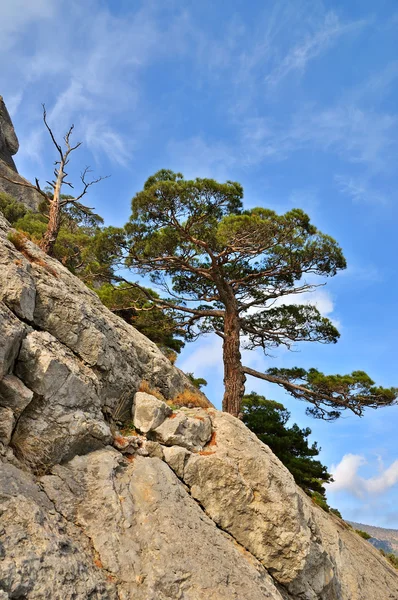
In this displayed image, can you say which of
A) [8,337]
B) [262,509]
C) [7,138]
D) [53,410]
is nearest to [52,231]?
[8,337]

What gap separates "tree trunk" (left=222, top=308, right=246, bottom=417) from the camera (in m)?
16.6

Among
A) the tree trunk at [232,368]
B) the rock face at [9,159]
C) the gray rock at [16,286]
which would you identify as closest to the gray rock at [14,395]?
the gray rock at [16,286]

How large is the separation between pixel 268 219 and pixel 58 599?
14.2 metres

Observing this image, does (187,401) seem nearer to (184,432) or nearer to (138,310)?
(184,432)

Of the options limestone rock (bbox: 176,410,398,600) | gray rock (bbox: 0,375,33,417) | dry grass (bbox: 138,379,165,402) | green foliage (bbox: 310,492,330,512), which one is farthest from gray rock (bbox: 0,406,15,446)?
green foliage (bbox: 310,492,330,512)

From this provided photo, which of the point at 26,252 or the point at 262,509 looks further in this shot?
the point at 26,252

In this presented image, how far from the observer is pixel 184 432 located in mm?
8445

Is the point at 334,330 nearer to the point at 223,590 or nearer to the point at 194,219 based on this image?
the point at 194,219

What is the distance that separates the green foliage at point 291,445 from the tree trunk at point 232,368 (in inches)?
73.4

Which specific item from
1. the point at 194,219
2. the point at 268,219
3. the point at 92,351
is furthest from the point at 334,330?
the point at 92,351

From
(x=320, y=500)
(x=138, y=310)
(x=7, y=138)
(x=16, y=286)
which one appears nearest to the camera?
(x=16, y=286)

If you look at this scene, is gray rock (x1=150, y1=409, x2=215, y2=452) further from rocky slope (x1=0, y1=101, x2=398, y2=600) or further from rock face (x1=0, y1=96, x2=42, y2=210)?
rock face (x1=0, y1=96, x2=42, y2=210)

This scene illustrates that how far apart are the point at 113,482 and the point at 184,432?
2283 millimetres

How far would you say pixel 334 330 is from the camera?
18969 mm
